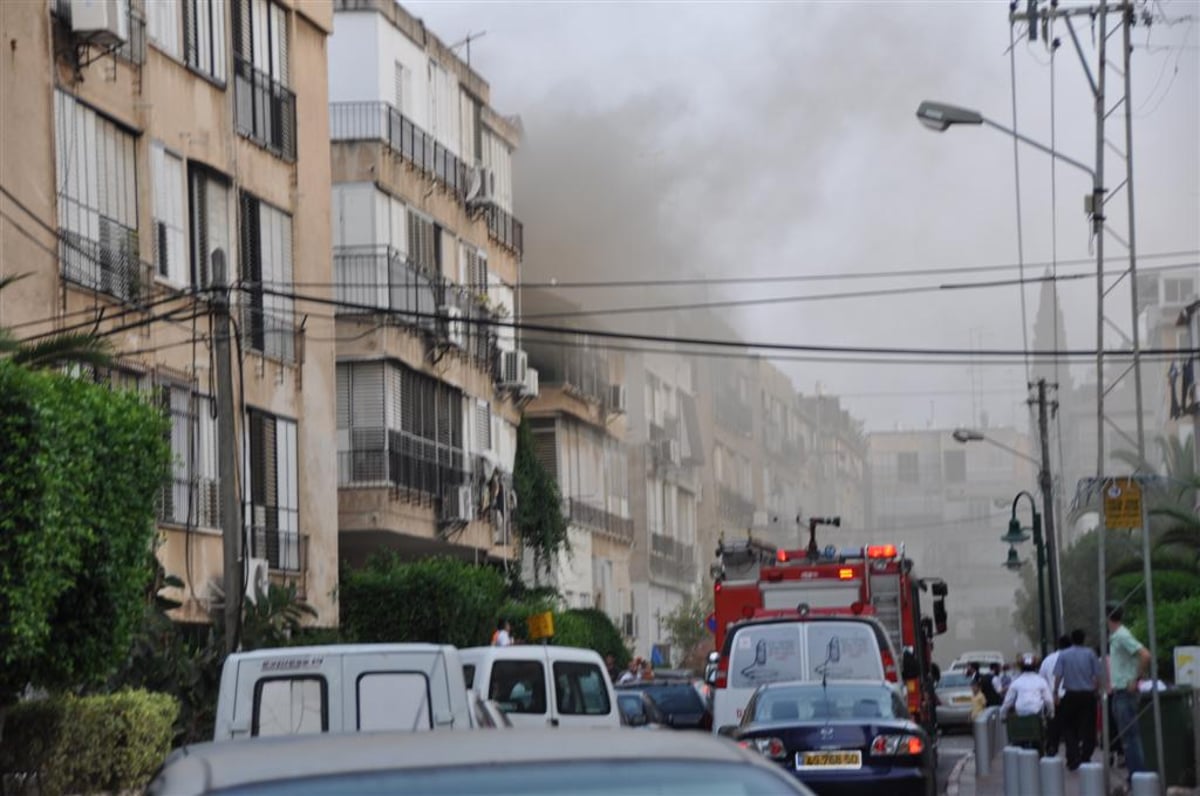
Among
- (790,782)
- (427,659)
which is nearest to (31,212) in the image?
(427,659)

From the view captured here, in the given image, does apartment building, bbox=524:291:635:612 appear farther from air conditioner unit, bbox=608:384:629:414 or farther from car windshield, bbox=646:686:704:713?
car windshield, bbox=646:686:704:713

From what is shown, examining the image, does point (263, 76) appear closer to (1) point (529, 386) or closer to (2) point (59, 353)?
(2) point (59, 353)

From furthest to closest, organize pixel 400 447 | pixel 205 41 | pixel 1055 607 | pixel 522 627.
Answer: pixel 1055 607 < pixel 522 627 < pixel 400 447 < pixel 205 41

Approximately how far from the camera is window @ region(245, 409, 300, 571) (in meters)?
34.6

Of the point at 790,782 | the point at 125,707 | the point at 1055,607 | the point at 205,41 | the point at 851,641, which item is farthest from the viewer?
the point at 1055,607

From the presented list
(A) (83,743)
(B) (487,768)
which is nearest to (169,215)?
(A) (83,743)

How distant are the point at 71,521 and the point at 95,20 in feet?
35.6

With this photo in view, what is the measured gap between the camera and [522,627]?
44938mm

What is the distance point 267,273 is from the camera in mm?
35562

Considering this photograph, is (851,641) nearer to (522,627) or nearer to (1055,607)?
(522,627)

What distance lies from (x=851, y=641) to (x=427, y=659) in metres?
9.07

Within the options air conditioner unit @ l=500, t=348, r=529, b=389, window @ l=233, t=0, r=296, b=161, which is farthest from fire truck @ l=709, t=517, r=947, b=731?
air conditioner unit @ l=500, t=348, r=529, b=389

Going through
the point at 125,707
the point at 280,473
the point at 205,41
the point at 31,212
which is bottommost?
the point at 125,707

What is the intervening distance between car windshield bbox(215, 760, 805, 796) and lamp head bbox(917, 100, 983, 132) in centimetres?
1987
